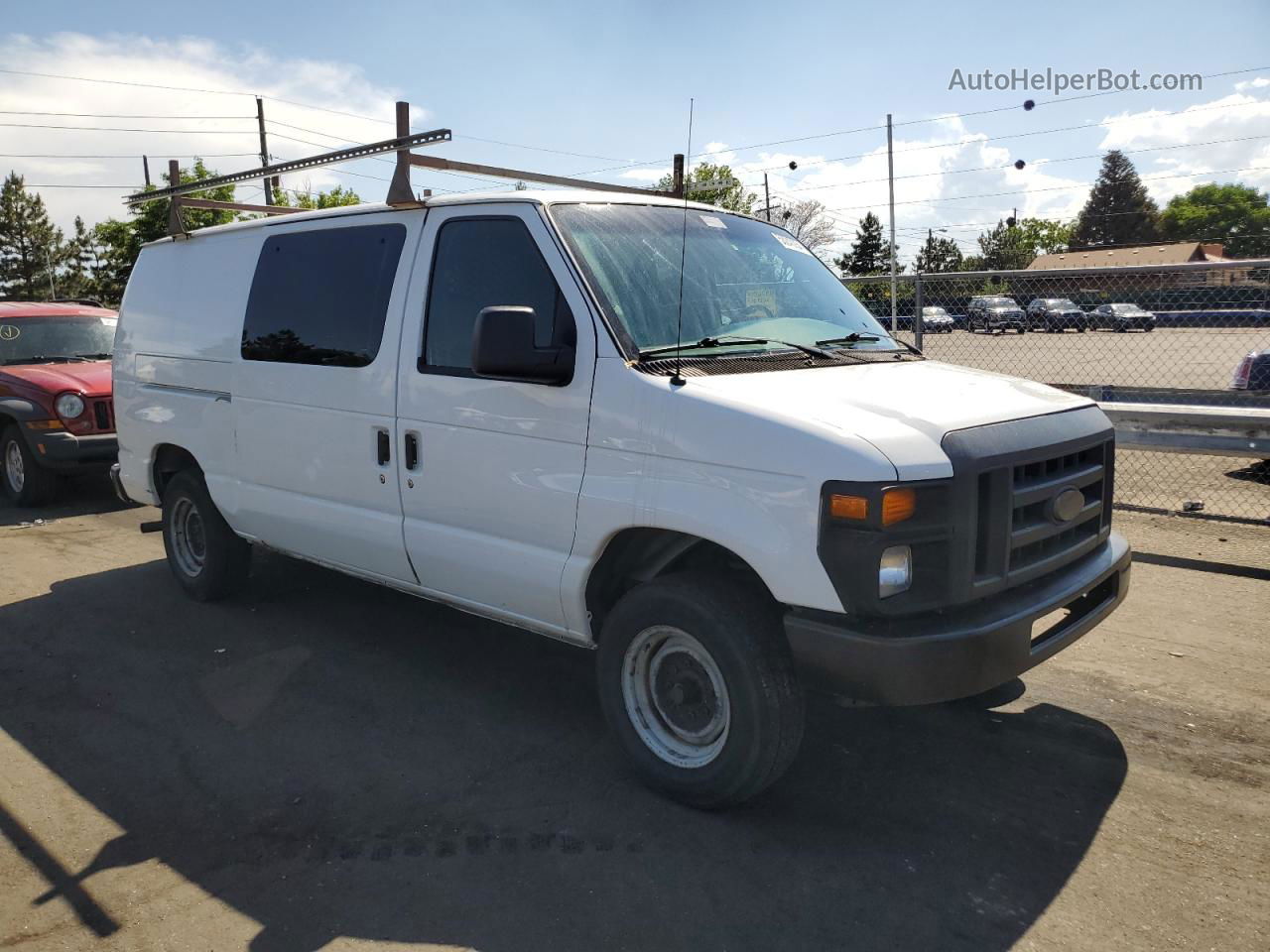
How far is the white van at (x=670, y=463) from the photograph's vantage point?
124 inches

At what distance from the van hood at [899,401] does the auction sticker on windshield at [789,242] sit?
1.07 meters

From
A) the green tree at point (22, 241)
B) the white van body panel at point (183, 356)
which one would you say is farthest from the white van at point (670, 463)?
the green tree at point (22, 241)

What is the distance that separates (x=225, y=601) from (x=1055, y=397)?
4947 millimetres

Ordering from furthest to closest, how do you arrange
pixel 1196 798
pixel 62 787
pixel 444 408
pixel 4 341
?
pixel 4 341 < pixel 444 408 < pixel 62 787 < pixel 1196 798

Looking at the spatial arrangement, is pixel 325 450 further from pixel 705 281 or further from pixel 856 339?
pixel 856 339

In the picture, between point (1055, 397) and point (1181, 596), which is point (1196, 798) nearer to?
point (1055, 397)

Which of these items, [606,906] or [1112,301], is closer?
[606,906]

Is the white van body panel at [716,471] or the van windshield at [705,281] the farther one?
the van windshield at [705,281]

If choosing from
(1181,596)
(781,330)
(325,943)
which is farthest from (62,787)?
(1181,596)

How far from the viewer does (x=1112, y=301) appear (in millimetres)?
8250

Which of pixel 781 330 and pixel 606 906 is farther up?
pixel 781 330

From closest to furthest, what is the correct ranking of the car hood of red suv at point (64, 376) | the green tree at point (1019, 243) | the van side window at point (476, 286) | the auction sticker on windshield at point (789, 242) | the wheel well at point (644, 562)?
the wheel well at point (644, 562)
the van side window at point (476, 286)
the auction sticker on windshield at point (789, 242)
the car hood of red suv at point (64, 376)
the green tree at point (1019, 243)

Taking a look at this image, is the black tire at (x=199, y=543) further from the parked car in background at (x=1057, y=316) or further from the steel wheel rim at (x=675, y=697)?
the parked car in background at (x=1057, y=316)

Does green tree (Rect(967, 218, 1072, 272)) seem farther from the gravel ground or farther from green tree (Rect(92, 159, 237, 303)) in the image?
the gravel ground
